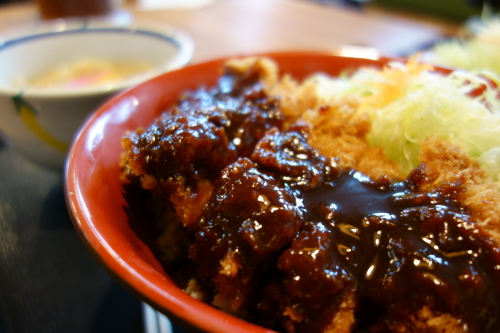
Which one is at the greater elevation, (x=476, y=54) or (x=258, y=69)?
(x=258, y=69)

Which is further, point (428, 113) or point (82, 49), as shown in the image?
point (82, 49)

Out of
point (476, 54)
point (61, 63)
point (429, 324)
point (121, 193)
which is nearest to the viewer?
point (429, 324)

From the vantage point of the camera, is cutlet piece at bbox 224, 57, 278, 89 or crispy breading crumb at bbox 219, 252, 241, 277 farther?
→ cutlet piece at bbox 224, 57, 278, 89

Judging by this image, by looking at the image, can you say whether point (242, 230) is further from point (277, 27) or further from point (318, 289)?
point (277, 27)

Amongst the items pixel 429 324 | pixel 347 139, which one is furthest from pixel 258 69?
pixel 429 324

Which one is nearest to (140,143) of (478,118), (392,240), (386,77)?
(392,240)

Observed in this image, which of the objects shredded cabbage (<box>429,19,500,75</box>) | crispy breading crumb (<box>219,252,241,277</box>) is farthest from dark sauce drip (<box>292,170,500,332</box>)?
shredded cabbage (<box>429,19,500,75</box>)

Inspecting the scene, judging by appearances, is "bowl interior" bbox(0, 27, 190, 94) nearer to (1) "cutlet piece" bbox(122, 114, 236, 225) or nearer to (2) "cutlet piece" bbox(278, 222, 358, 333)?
(1) "cutlet piece" bbox(122, 114, 236, 225)

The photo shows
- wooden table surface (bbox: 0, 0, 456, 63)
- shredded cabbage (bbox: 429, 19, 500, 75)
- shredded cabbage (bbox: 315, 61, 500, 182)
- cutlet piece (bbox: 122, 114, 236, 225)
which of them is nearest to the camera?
cutlet piece (bbox: 122, 114, 236, 225)
